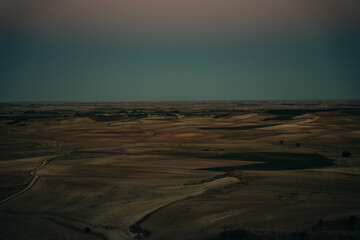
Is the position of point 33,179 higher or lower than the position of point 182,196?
lower

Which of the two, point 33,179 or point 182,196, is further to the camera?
point 33,179

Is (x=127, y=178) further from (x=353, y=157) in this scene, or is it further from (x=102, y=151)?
(x=353, y=157)

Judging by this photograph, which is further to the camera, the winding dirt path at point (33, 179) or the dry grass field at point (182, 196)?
the winding dirt path at point (33, 179)

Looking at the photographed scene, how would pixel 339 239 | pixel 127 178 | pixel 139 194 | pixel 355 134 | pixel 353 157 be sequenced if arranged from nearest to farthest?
pixel 339 239
pixel 139 194
pixel 127 178
pixel 353 157
pixel 355 134

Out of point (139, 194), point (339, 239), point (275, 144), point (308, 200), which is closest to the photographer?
point (339, 239)

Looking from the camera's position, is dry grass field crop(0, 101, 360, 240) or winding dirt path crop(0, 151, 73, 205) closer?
dry grass field crop(0, 101, 360, 240)

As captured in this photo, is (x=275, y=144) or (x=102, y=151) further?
(x=275, y=144)

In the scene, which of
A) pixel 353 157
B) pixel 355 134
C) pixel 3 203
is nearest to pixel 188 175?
pixel 3 203

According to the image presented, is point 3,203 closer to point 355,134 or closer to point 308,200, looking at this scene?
point 308,200

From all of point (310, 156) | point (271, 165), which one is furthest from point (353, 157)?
point (271, 165)
